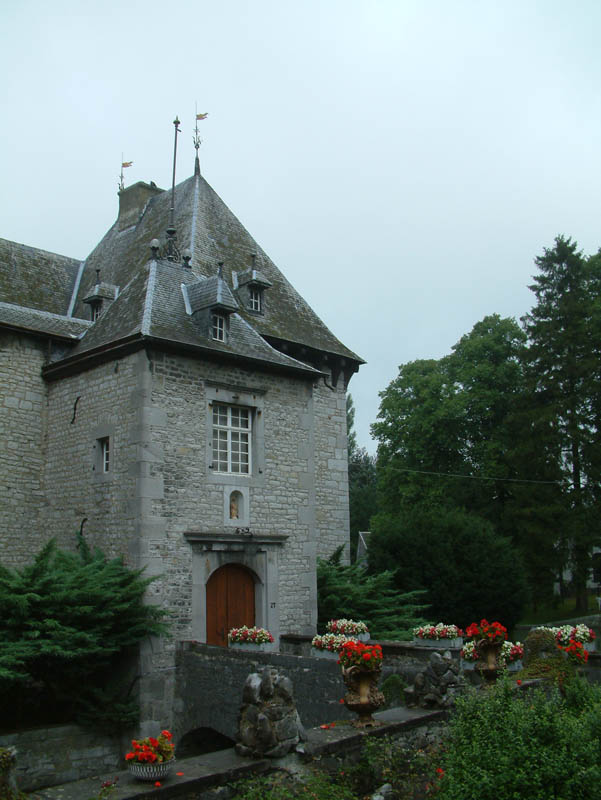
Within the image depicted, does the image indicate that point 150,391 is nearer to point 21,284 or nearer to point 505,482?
point 21,284

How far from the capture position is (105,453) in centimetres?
1418

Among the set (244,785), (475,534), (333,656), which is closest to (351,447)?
(475,534)

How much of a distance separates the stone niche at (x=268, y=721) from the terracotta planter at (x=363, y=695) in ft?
3.10

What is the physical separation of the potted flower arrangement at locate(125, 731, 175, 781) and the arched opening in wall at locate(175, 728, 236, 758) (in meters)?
6.95

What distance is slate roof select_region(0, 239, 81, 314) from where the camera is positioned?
1750cm

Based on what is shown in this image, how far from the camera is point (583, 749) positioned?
18.4 feet

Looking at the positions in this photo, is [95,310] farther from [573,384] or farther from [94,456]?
[573,384]

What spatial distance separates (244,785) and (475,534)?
1502 centimetres

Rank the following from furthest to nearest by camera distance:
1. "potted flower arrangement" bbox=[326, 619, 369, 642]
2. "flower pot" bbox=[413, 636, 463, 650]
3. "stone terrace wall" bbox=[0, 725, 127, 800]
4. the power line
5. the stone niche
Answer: the power line, "potted flower arrangement" bbox=[326, 619, 369, 642], "flower pot" bbox=[413, 636, 463, 650], "stone terrace wall" bbox=[0, 725, 127, 800], the stone niche

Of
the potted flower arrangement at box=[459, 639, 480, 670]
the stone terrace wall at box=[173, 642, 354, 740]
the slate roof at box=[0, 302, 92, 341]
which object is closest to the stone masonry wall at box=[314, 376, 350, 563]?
the slate roof at box=[0, 302, 92, 341]

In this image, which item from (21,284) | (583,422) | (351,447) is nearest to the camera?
(21,284)

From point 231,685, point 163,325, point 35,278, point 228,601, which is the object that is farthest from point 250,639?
point 35,278

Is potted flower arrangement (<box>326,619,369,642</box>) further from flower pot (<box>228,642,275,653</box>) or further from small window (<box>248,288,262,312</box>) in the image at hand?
small window (<box>248,288,262,312</box>)

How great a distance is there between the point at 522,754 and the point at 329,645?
704 centimetres
